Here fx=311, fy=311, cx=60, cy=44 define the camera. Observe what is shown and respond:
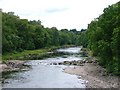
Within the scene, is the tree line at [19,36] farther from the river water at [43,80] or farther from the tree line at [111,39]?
the tree line at [111,39]

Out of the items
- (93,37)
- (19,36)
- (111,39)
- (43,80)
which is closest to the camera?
(43,80)

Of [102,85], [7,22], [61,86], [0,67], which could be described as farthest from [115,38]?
[7,22]

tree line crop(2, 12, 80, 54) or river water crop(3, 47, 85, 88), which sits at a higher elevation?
tree line crop(2, 12, 80, 54)

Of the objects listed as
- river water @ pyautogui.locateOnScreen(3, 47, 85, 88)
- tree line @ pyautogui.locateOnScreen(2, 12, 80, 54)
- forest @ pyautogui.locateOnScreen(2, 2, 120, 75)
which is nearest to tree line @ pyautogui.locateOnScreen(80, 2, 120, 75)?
forest @ pyautogui.locateOnScreen(2, 2, 120, 75)

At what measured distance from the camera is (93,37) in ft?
213

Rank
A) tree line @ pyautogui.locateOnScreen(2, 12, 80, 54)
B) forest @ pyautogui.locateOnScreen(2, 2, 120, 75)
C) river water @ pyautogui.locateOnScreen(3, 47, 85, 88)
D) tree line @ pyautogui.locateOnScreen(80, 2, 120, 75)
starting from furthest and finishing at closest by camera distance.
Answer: tree line @ pyautogui.locateOnScreen(2, 12, 80, 54) → forest @ pyautogui.locateOnScreen(2, 2, 120, 75) → tree line @ pyautogui.locateOnScreen(80, 2, 120, 75) → river water @ pyautogui.locateOnScreen(3, 47, 85, 88)

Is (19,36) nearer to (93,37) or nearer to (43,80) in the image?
(93,37)

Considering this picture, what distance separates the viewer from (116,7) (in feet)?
172

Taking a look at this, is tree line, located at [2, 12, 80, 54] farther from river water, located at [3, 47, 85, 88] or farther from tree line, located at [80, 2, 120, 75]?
tree line, located at [80, 2, 120, 75]

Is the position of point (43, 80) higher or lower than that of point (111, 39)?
lower

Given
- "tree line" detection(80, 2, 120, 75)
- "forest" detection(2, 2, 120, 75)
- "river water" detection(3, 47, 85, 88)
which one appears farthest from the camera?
"forest" detection(2, 2, 120, 75)

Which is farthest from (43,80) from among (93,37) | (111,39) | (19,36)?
(19,36)

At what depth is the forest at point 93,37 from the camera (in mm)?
50344

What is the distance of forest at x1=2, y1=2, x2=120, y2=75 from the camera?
50.3 meters
